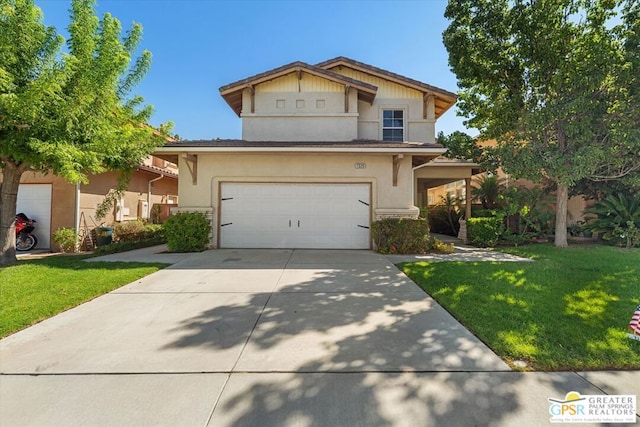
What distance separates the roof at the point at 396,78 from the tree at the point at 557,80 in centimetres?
174

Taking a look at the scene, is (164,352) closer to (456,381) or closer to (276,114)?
(456,381)

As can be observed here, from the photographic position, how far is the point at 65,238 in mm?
9602

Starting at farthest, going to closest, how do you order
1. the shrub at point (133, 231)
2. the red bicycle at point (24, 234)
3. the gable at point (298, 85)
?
the gable at point (298, 85), the shrub at point (133, 231), the red bicycle at point (24, 234)

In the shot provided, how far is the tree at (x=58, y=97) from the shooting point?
5926 mm

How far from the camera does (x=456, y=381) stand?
8.54ft

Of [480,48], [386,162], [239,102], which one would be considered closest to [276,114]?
[239,102]

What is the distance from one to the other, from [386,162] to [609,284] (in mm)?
6433

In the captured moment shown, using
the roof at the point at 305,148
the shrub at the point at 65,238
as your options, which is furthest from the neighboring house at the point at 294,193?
the shrub at the point at 65,238

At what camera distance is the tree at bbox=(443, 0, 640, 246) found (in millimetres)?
8336

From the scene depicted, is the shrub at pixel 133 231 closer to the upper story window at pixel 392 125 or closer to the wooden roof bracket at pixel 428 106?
the upper story window at pixel 392 125

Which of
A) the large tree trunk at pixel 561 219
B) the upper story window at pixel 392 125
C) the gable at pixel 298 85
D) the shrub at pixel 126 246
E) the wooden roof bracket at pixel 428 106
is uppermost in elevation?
the gable at pixel 298 85

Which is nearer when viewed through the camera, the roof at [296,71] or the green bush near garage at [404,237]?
the green bush near garage at [404,237]

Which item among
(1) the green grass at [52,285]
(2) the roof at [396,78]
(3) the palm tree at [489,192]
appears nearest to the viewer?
(1) the green grass at [52,285]

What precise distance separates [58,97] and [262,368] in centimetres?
689
